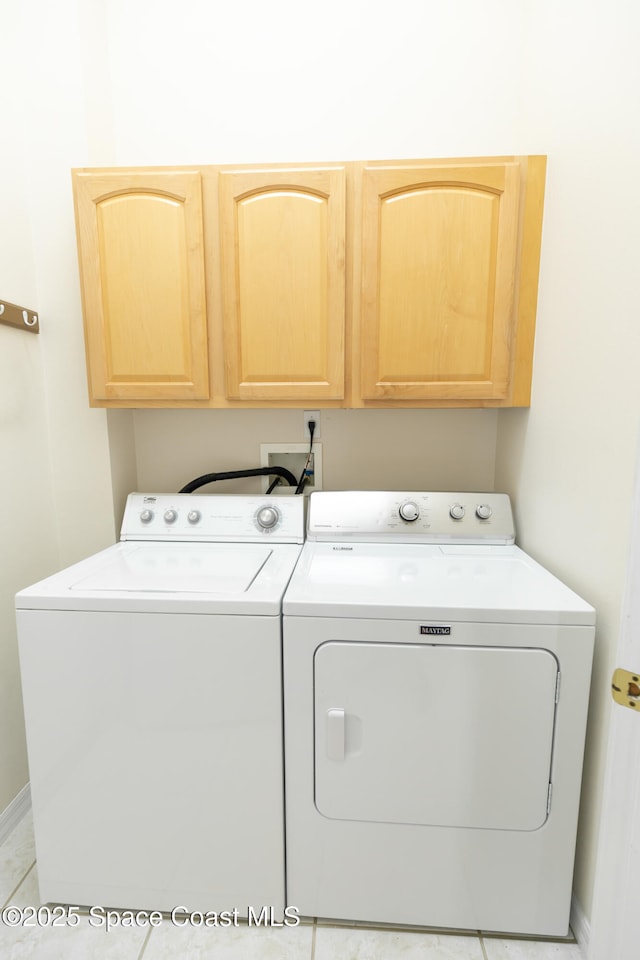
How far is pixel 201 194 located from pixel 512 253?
98 centimetres

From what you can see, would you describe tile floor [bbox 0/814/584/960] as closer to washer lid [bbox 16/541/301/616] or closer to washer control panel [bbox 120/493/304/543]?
washer lid [bbox 16/541/301/616]

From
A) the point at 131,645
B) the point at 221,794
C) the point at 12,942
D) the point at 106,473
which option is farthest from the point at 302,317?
the point at 12,942

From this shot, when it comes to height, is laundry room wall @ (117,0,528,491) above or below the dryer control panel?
above

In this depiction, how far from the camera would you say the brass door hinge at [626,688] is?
26.3 inches

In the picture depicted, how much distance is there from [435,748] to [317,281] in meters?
1.35

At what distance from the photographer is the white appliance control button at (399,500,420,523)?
153cm

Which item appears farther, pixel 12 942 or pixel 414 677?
pixel 12 942

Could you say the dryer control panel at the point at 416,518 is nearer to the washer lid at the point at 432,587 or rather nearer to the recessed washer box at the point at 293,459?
the washer lid at the point at 432,587

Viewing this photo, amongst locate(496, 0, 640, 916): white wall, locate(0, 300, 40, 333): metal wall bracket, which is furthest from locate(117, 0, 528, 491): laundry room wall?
locate(0, 300, 40, 333): metal wall bracket

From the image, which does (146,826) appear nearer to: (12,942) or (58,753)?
(58,753)

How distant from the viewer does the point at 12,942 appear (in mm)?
1125

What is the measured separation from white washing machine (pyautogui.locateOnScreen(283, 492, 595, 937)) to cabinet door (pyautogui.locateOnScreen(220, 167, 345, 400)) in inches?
27.4

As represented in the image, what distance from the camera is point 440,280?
135 cm

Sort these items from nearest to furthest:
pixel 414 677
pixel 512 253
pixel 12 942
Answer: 1. pixel 414 677
2. pixel 12 942
3. pixel 512 253
